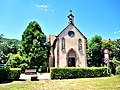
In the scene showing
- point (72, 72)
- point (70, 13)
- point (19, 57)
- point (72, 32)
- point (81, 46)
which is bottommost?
point (72, 72)

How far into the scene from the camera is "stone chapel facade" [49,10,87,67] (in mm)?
37844

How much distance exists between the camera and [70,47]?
38531mm

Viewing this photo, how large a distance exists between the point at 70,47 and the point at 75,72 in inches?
581

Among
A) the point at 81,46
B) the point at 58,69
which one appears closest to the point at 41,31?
the point at 81,46

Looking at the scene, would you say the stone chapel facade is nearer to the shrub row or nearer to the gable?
the gable

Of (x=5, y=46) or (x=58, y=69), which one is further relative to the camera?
(x=5, y=46)

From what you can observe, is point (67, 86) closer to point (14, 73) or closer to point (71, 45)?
point (14, 73)

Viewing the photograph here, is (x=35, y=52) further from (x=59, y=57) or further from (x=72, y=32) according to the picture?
(x=72, y=32)

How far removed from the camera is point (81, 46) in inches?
1548

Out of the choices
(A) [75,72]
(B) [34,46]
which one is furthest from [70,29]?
(A) [75,72]

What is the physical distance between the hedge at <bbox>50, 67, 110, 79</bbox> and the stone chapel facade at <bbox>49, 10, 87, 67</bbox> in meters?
13.3

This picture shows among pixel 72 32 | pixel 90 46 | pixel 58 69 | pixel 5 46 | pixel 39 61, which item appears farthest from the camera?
pixel 5 46

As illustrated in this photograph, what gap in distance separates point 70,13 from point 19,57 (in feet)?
49.5

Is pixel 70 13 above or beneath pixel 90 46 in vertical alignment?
above
